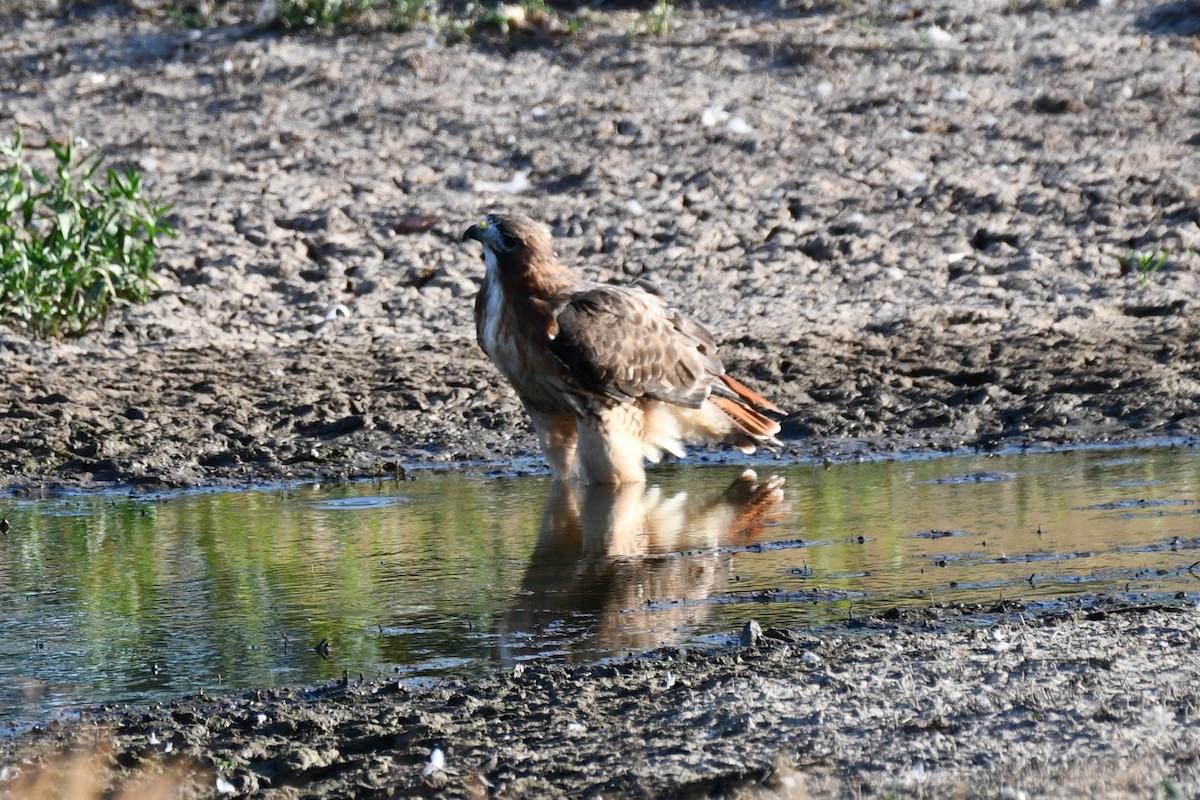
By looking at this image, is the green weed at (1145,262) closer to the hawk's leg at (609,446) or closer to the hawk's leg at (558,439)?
the hawk's leg at (609,446)

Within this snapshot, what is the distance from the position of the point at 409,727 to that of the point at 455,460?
4.18 metres

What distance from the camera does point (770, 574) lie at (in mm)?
6137

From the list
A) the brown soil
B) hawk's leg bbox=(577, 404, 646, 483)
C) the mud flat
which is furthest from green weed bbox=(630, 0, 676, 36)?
the mud flat

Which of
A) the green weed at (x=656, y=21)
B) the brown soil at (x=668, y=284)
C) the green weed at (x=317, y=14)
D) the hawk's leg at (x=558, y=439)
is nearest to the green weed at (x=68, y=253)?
the brown soil at (x=668, y=284)

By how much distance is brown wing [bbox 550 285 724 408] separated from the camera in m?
7.70

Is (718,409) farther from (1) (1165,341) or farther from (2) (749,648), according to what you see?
(2) (749,648)

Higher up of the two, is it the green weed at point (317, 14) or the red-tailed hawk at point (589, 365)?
the green weed at point (317, 14)

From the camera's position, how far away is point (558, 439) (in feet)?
26.3

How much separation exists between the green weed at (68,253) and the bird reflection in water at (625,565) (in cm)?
321

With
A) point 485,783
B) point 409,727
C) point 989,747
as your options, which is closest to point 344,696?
point 409,727

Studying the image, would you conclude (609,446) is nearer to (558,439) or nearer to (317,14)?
(558,439)

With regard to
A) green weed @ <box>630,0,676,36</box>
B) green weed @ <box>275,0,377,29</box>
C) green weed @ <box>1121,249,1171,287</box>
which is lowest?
green weed @ <box>1121,249,1171,287</box>

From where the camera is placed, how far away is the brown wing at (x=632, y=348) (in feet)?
25.3

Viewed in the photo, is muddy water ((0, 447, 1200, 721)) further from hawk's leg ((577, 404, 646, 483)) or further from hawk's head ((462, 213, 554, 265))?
hawk's head ((462, 213, 554, 265))
